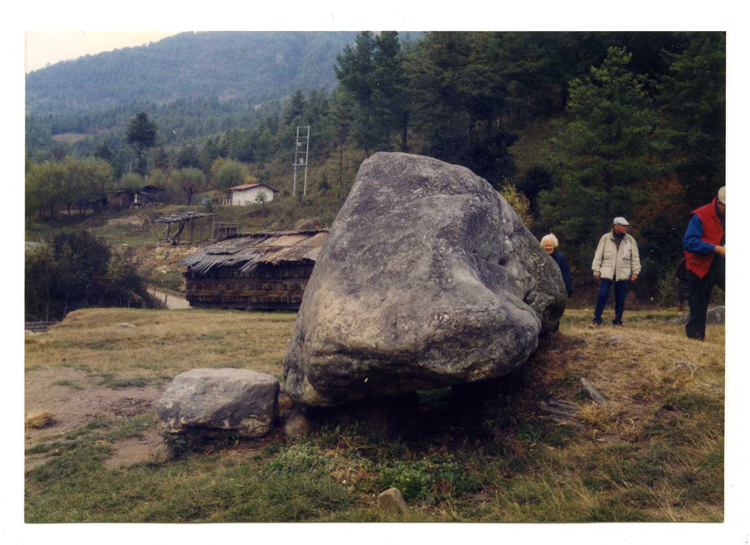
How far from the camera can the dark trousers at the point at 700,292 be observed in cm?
788

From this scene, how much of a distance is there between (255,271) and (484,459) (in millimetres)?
17317

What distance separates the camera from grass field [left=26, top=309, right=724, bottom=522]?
5.29m

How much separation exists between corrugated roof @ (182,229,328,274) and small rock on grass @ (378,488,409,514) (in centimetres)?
1572

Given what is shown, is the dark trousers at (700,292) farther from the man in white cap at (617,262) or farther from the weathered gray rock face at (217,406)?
the weathered gray rock face at (217,406)

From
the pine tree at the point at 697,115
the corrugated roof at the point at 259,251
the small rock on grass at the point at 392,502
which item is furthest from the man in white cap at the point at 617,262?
the corrugated roof at the point at 259,251

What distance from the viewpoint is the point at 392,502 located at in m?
5.12

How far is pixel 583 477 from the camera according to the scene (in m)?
5.63

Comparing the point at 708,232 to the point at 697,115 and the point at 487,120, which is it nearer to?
the point at 697,115

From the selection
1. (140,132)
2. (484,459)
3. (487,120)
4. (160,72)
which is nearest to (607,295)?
(484,459)

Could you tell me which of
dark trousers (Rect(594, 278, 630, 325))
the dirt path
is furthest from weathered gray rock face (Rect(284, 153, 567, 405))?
the dirt path

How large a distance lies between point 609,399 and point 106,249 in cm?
1483

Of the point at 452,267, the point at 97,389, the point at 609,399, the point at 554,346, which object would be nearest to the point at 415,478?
the point at 452,267

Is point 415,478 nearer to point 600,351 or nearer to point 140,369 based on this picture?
point 600,351

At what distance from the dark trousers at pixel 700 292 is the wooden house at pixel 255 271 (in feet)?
46.9
